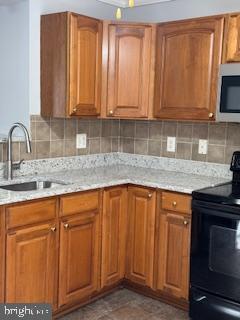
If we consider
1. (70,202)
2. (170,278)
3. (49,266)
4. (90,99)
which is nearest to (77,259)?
(49,266)

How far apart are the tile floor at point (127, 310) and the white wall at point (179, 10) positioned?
2.24 m

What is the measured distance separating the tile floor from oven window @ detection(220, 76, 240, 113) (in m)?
1.46

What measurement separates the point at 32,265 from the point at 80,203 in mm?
511

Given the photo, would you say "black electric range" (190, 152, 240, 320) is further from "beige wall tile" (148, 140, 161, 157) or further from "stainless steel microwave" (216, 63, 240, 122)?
"beige wall tile" (148, 140, 161, 157)

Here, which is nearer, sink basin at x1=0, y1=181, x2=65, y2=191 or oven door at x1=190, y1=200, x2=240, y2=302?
oven door at x1=190, y1=200, x2=240, y2=302

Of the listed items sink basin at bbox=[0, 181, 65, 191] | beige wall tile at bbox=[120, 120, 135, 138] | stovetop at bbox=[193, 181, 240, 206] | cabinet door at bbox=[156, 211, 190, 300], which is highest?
beige wall tile at bbox=[120, 120, 135, 138]

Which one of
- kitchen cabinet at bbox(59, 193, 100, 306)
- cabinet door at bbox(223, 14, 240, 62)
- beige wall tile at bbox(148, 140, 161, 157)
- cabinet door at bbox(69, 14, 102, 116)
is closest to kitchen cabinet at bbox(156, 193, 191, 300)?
kitchen cabinet at bbox(59, 193, 100, 306)

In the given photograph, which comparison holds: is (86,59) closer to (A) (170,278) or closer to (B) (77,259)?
(B) (77,259)

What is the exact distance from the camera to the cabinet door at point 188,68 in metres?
2.88

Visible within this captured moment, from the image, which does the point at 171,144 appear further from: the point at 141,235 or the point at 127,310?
the point at 127,310

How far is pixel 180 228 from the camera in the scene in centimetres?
286

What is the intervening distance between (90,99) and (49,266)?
4.12ft

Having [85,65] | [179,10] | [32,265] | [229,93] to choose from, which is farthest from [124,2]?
[32,265]

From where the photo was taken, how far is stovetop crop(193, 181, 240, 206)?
8.28 ft
